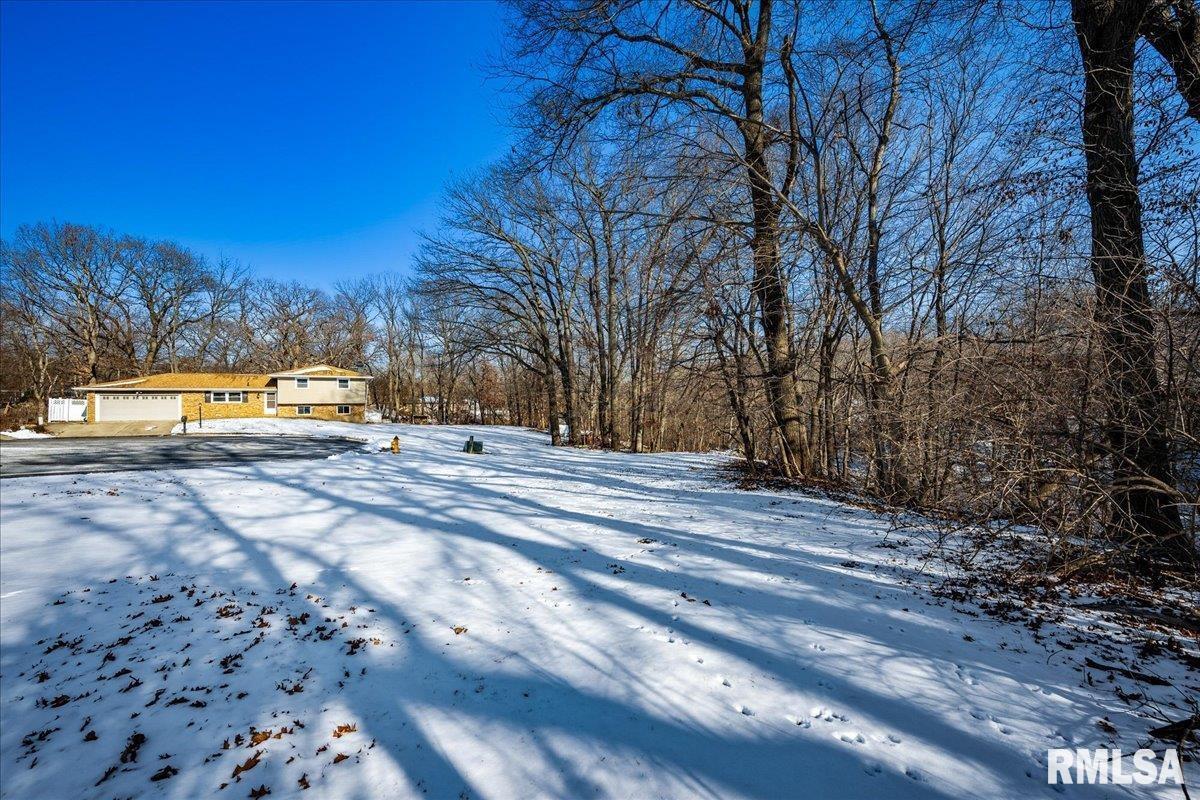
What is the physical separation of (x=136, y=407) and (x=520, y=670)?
37540mm

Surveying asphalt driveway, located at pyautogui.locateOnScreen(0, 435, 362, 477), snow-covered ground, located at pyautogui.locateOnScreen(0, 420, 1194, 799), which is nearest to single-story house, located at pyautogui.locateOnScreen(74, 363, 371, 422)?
asphalt driveway, located at pyautogui.locateOnScreen(0, 435, 362, 477)

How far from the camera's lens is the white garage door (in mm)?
27891

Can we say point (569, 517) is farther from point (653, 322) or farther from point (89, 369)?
point (89, 369)

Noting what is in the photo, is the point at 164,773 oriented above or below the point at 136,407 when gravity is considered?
below

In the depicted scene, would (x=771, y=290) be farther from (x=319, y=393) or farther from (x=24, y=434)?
(x=319, y=393)

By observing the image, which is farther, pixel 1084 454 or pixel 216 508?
pixel 216 508

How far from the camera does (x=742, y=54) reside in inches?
345

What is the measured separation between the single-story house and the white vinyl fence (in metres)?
0.93

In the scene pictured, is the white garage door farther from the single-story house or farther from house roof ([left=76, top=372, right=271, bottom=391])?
house roof ([left=76, top=372, right=271, bottom=391])

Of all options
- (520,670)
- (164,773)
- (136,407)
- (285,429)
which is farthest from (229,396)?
(520,670)

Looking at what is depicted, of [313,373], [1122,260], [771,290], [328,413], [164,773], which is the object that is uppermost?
[313,373]

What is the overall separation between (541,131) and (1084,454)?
831 centimetres


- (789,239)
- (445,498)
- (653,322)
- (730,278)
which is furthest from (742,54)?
(445,498)

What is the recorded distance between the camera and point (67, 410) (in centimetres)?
2823
